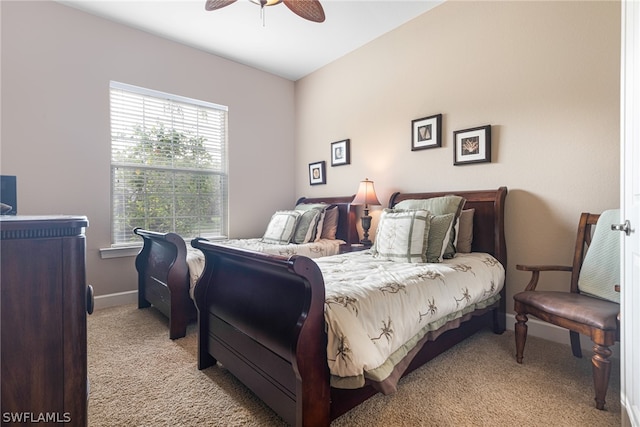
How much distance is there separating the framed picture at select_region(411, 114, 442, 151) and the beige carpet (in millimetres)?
1847

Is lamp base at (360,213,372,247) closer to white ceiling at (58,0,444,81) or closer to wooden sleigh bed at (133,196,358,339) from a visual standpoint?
wooden sleigh bed at (133,196,358,339)

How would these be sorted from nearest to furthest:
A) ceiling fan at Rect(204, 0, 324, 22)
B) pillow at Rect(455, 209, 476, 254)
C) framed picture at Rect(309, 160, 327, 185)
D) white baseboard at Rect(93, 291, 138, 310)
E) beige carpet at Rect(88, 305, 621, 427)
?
beige carpet at Rect(88, 305, 621, 427), ceiling fan at Rect(204, 0, 324, 22), pillow at Rect(455, 209, 476, 254), white baseboard at Rect(93, 291, 138, 310), framed picture at Rect(309, 160, 327, 185)

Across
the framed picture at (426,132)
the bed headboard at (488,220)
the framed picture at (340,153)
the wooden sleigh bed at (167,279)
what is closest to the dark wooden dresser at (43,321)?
the wooden sleigh bed at (167,279)

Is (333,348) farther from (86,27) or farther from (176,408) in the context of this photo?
(86,27)

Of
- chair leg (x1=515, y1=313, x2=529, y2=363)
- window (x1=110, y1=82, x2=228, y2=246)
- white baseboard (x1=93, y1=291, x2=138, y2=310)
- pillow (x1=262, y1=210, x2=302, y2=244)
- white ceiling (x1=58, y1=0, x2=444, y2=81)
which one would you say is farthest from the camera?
pillow (x1=262, y1=210, x2=302, y2=244)

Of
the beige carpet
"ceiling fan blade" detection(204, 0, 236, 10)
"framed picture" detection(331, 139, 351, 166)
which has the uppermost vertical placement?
"ceiling fan blade" detection(204, 0, 236, 10)

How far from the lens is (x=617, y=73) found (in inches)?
81.3

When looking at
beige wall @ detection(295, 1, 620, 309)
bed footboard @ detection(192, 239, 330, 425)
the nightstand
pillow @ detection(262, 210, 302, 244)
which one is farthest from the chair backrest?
pillow @ detection(262, 210, 302, 244)

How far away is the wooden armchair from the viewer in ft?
5.17

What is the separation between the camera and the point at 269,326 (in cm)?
146

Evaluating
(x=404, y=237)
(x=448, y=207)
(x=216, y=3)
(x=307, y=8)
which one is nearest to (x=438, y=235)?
(x=404, y=237)

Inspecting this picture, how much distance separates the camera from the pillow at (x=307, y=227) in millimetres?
3414

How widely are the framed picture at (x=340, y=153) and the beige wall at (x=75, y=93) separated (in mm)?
1590

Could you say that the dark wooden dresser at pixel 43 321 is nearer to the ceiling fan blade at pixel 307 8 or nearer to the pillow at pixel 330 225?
the ceiling fan blade at pixel 307 8
